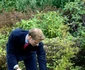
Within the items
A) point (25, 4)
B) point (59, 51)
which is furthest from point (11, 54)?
point (25, 4)

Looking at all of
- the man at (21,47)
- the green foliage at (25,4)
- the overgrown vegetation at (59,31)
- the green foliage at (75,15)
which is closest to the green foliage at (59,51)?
the overgrown vegetation at (59,31)

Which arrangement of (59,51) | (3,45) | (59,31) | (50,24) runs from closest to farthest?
(59,51) → (3,45) → (59,31) → (50,24)

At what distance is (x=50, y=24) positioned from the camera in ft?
26.0

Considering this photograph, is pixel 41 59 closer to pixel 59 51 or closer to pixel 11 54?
pixel 11 54

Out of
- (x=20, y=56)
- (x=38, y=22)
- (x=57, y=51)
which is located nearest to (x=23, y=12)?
(x=38, y=22)

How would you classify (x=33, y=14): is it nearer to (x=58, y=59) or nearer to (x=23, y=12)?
(x=23, y=12)

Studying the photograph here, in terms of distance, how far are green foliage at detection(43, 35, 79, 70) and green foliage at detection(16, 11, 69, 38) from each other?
2.33 ft

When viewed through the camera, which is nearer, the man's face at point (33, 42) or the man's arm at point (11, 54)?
the man's face at point (33, 42)

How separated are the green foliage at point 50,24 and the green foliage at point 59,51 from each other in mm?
712

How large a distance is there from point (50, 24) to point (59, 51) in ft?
4.99

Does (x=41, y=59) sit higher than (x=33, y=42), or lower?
lower

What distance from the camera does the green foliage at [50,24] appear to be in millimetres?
7696

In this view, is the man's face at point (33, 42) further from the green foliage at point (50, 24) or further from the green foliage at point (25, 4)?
the green foliage at point (25, 4)

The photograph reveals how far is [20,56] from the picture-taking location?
16.9ft
